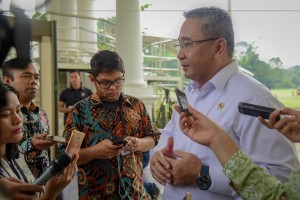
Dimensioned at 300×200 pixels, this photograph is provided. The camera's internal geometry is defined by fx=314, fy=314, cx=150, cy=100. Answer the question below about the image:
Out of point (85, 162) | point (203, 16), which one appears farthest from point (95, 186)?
point (203, 16)

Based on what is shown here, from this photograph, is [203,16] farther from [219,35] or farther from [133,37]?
[133,37]

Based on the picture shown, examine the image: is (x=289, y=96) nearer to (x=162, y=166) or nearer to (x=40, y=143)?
(x=162, y=166)

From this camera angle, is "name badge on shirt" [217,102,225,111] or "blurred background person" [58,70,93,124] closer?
"name badge on shirt" [217,102,225,111]

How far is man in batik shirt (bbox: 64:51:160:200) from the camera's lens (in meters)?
1.87

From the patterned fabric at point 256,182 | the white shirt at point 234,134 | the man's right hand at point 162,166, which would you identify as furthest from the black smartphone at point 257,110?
the man's right hand at point 162,166

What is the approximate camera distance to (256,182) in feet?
3.17

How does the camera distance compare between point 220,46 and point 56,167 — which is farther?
point 220,46

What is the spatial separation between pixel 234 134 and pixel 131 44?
3981 mm

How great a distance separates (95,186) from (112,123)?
15.4 inches

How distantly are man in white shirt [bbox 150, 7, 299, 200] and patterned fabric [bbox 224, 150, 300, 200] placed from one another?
0.33 meters

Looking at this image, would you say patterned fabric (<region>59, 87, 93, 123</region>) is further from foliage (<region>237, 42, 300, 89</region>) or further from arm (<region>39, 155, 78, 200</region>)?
arm (<region>39, 155, 78, 200</region>)

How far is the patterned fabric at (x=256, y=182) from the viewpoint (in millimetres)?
927

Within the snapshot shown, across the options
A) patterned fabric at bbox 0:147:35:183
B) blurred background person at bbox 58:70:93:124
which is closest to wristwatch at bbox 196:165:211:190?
patterned fabric at bbox 0:147:35:183

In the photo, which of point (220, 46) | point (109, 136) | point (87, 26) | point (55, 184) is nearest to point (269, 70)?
point (220, 46)
